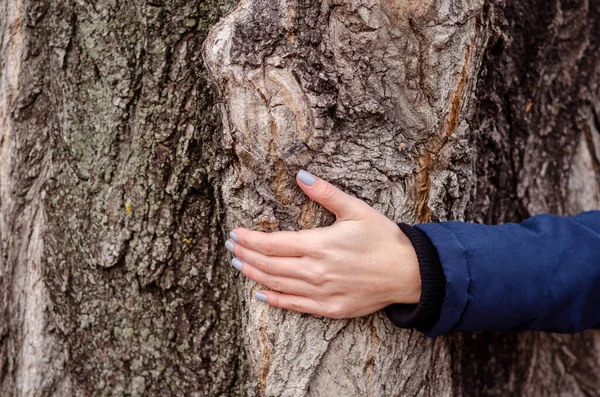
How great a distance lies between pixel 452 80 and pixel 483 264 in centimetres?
53


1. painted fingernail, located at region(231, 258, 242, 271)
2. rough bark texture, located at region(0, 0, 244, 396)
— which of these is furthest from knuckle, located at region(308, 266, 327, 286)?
rough bark texture, located at region(0, 0, 244, 396)

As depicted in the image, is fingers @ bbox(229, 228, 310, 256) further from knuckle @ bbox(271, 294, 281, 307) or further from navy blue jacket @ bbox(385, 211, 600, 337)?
navy blue jacket @ bbox(385, 211, 600, 337)

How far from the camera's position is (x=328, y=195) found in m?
1.39

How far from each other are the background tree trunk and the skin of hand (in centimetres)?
7

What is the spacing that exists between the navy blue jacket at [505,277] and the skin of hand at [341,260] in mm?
55

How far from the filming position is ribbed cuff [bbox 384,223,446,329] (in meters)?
1.38

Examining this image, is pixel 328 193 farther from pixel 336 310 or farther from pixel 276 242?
pixel 336 310

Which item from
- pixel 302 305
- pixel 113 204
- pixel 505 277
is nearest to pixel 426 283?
pixel 505 277

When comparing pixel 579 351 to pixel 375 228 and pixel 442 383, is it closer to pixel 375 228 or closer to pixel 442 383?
pixel 442 383

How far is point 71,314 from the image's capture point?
177cm

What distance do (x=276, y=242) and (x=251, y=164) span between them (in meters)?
0.23

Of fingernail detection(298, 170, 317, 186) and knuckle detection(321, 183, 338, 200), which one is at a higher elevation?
fingernail detection(298, 170, 317, 186)

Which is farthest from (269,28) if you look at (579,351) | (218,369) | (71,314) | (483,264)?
(579,351)

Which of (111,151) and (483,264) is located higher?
(111,151)
